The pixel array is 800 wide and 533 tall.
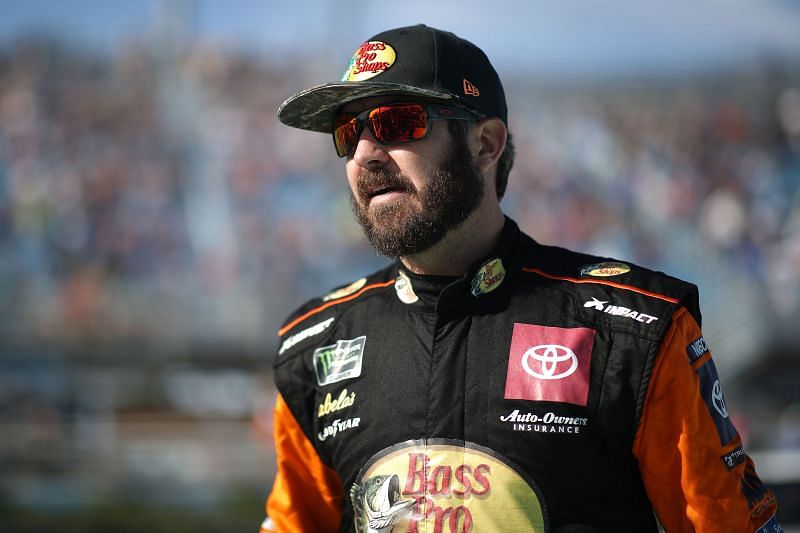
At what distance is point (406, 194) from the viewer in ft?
7.00

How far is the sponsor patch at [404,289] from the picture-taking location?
2.24 m

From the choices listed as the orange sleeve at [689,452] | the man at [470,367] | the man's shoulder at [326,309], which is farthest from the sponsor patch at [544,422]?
the man's shoulder at [326,309]

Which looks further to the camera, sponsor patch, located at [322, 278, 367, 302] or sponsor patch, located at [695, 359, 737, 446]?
sponsor patch, located at [322, 278, 367, 302]

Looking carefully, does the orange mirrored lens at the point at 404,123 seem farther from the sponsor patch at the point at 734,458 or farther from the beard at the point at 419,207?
the sponsor patch at the point at 734,458

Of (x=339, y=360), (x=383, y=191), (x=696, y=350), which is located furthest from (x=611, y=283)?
(x=339, y=360)

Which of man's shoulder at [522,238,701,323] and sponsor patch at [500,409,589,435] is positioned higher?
man's shoulder at [522,238,701,323]

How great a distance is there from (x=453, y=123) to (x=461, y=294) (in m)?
0.40

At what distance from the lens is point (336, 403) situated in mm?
2211

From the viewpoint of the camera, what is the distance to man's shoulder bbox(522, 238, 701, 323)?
6.61 feet

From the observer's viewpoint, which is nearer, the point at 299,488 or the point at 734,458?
the point at 734,458

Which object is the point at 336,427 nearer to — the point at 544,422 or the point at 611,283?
the point at 544,422

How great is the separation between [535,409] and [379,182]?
2.03 feet

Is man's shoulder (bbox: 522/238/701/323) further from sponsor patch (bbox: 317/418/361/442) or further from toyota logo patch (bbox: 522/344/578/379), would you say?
sponsor patch (bbox: 317/418/361/442)

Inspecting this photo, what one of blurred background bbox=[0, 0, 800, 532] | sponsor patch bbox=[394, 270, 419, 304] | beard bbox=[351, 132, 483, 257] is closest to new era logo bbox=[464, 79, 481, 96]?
beard bbox=[351, 132, 483, 257]
